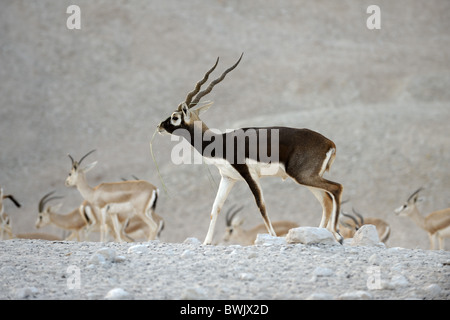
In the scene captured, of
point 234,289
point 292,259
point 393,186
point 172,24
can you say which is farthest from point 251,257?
point 172,24

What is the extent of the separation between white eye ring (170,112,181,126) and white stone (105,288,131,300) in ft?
13.3

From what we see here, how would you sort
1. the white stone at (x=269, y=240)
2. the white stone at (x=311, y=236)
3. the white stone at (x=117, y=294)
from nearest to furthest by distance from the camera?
1. the white stone at (x=117, y=294)
2. the white stone at (x=311, y=236)
3. the white stone at (x=269, y=240)

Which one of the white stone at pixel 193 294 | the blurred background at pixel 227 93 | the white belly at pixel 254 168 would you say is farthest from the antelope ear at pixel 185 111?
the blurred background at pixel 227 93

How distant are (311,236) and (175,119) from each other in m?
2.80

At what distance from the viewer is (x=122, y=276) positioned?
23.1 ft

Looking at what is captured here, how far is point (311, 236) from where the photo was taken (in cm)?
853

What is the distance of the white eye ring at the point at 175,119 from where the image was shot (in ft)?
32.3

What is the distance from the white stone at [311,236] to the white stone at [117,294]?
304 cm

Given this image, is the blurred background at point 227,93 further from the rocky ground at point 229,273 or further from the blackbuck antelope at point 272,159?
the rocky ground at point 229,273

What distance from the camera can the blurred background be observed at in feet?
94.2

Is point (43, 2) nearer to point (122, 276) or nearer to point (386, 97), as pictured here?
point (386, 97)

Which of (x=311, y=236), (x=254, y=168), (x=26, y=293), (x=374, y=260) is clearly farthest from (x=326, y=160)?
(x=26, y=293)

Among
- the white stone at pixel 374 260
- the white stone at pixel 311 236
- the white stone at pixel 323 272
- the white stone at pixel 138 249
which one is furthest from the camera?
the white stone at pixel 311 236
